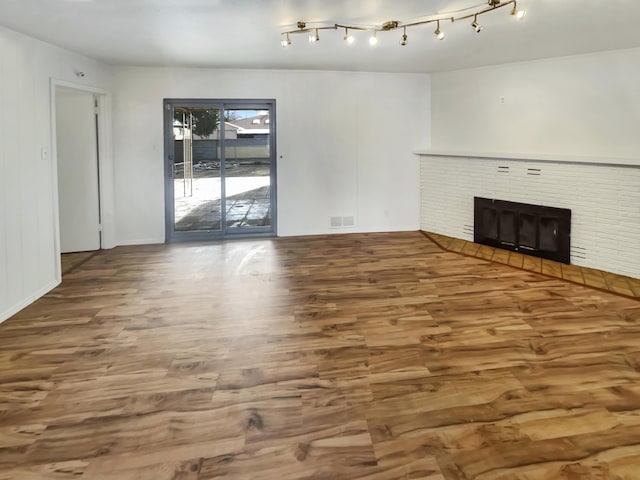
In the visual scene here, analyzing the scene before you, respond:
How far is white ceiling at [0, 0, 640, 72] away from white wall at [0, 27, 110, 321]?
0.26 metres

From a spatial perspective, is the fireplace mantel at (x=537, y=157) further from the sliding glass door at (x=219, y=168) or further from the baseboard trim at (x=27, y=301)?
the baseboard trim at (x=27, y=301)

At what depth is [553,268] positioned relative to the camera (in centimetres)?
530

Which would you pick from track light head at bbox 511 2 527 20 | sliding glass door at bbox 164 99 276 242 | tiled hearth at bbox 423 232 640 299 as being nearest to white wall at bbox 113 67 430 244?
sliding glass door at bbox 164 99 276 242

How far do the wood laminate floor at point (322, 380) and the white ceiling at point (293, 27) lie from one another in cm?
240

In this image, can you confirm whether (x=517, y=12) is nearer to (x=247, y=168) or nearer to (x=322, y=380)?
(x=322, y=380)

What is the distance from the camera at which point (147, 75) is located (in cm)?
652

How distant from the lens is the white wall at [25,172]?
3.93 metres

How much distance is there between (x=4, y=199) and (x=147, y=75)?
3243 mm

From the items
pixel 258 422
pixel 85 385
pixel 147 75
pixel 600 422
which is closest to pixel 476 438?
pixel 600 422

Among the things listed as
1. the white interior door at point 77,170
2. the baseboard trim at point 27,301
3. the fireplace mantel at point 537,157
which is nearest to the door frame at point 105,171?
the white interior door at point 77,170

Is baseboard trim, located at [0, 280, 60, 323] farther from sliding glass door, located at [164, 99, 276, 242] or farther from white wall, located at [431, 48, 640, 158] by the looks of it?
white wall, located at [431, 48, 640, 158]

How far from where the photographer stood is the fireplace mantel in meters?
4.90

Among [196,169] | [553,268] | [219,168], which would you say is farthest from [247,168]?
[553,268]

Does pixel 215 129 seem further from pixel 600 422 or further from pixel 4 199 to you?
pixel 600 422
